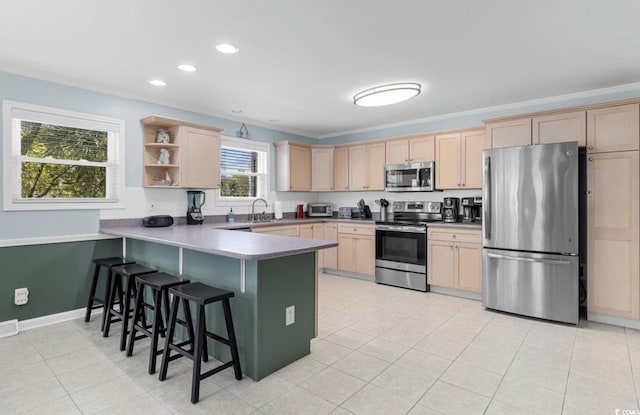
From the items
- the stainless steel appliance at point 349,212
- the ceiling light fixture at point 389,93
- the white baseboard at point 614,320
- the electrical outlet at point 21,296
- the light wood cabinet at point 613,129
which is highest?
the ceiling light fixture at point 389,93

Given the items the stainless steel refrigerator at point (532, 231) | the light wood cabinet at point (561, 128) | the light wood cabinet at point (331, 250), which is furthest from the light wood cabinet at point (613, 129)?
the light wood cabinet at point (331, 250)

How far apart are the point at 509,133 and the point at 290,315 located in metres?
3.19

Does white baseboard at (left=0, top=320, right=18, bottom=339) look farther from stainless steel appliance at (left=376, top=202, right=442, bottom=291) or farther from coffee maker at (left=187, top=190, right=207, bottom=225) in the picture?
stainless steel appliance at (left=376, top=202, right=442, bottom=291)

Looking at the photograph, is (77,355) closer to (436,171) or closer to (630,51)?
Result: (436,171)

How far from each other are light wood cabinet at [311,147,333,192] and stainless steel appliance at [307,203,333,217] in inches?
10.9

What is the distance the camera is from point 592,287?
137 inches

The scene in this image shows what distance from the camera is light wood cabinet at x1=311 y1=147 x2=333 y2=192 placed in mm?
6043

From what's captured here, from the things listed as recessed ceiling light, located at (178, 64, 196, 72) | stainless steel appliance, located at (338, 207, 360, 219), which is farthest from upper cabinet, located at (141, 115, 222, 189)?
stainless steel appliance, located at (338, 207, 360, 219)

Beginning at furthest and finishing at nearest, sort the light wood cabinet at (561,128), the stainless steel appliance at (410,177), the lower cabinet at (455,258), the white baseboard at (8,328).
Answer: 1. the stainless steel appliance at (410,177)
2. the lower cabinet at (455,258)
3. the light wood cabinet at (561,128)
4. the white baseboard at (8,328)

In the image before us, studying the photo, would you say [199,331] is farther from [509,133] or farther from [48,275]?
[509,133]

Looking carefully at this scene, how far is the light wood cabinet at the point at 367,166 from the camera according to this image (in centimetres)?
546

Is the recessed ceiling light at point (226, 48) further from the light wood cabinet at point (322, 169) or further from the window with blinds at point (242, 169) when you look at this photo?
the light wood cabinet at point (322, 169)

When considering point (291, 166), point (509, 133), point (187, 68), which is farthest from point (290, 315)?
point (291, 166)

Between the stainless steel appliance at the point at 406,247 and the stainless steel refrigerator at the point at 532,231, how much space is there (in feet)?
3.01
